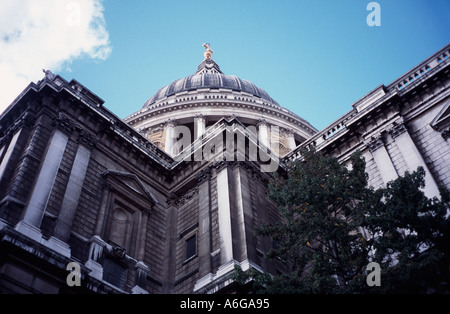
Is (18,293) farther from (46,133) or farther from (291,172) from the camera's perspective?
(291,172)

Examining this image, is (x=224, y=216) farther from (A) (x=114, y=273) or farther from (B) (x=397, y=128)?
(B) (x=397, y=128)

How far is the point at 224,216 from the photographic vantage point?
17109 millimetres

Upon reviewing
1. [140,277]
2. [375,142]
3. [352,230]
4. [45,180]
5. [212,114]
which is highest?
[212,114]

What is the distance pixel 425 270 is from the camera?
1073cm

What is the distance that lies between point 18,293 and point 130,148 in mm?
9308

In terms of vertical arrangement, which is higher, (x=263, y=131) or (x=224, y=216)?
(x=263, y=131)

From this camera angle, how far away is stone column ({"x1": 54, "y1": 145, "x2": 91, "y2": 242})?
14.7 metres

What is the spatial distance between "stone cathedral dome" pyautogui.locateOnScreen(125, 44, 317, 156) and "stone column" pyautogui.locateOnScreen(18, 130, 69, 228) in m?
20.2

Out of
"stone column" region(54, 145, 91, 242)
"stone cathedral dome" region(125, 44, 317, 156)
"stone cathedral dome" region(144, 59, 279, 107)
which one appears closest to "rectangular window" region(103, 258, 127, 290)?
"stone column" region(54, 145, 91, 242)

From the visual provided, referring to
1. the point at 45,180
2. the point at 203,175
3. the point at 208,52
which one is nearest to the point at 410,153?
the point at 203,175

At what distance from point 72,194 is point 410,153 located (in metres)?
13.3

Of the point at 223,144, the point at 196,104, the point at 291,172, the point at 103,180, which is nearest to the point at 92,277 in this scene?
the point at 103,180

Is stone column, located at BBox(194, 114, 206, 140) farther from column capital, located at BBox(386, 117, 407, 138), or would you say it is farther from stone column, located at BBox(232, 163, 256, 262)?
column capital, located at BBox(386, 117, 407, 138)
